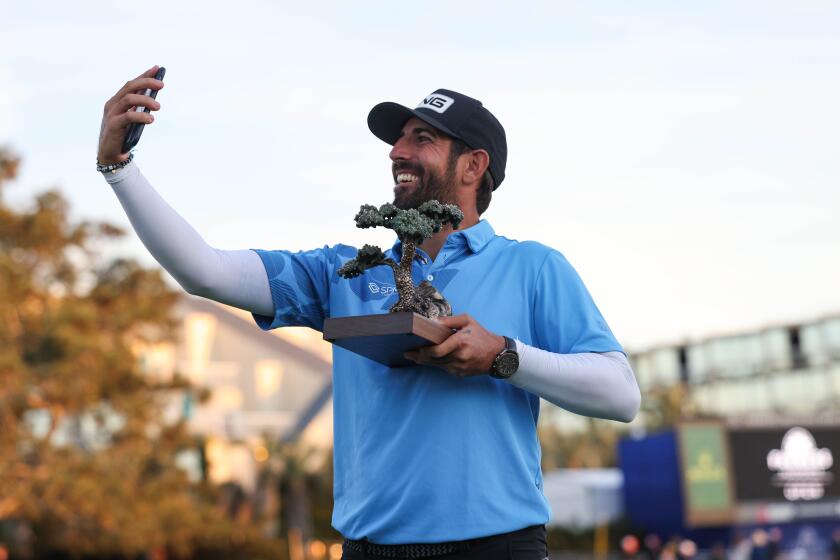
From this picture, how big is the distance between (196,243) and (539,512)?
1029 mm

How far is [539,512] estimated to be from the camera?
8.95 ft

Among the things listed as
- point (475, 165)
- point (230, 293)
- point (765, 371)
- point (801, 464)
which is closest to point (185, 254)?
point (230, 293)

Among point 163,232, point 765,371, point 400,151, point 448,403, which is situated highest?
point 765,371

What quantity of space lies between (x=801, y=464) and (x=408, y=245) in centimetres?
3667

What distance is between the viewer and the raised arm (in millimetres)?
2635

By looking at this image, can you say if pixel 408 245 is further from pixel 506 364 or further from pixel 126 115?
pixel 126 115

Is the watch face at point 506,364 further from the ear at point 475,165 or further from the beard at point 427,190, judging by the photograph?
the ear at point 475,165

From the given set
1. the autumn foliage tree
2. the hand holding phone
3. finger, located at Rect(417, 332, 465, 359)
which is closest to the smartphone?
the hand holding phone

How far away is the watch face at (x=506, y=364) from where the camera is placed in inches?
100

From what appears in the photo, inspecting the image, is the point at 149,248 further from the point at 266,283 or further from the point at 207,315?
the point at 207,315

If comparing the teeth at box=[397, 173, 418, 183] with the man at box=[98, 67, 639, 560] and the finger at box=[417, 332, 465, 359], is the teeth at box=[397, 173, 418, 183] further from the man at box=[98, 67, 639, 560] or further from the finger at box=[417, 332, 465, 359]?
the finger at box=[417, 332, 465, 359]

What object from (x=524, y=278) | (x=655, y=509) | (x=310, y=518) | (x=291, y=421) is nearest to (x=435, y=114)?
(x=524, y=278)

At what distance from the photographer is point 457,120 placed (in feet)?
9.87

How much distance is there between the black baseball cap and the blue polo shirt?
0.72 ft
